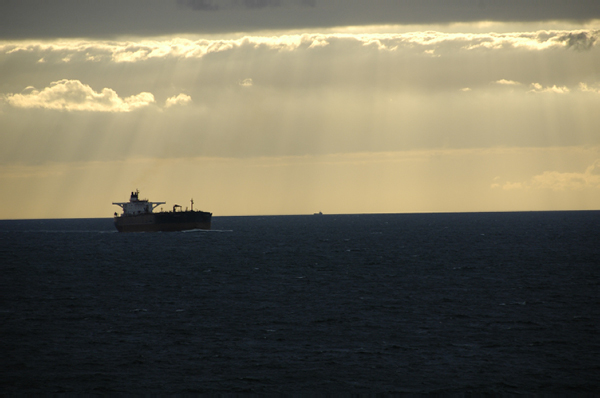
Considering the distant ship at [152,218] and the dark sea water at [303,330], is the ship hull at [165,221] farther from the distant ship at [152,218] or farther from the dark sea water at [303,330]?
the dark sea water at [303,330]

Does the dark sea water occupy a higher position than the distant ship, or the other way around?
the distant ship

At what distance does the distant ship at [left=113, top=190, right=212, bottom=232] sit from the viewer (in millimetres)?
160625

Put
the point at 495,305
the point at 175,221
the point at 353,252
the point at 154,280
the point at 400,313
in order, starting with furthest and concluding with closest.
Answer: the point at 175,221 → the point at 353,252 → the point at 154,280 → the point at 495,305 → the point at 400,313

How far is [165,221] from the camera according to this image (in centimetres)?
16038

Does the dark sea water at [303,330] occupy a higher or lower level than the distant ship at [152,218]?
lower

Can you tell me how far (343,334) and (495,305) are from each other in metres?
16.3

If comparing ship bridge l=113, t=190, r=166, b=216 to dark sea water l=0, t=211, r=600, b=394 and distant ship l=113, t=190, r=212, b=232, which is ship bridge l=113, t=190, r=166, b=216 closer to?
distant ship l=113, t=190, r=212, b=232

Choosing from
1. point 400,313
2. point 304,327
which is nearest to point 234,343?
point 304,327

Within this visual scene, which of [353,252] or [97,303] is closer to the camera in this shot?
[97,303]

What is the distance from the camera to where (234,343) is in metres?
33.6

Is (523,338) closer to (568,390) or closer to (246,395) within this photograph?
(568,390)

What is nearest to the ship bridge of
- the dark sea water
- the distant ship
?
the distant ship

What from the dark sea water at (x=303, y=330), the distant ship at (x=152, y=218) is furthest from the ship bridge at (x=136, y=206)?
the dark sea water at (x=303, y=330)

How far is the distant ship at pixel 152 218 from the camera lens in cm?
16062
